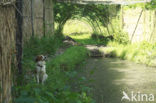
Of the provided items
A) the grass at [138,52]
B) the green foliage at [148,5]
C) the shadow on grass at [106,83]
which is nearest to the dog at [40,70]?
the shadow on grass at [106,83]

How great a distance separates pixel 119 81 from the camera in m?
8.75

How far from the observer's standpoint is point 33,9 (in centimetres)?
1072

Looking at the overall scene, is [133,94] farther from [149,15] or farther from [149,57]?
[149,15]

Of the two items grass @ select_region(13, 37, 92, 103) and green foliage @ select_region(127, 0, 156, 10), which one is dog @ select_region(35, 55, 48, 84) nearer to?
grass @ select_region(13, 37, 92, 103)

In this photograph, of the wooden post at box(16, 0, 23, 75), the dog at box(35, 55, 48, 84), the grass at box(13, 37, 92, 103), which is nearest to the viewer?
the grass at box(13, 37, 92, 103)

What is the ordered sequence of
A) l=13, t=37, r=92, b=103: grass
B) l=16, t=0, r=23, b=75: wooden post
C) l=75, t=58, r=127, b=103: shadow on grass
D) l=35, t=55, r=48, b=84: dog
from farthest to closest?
l=75, t=58, r=127, b=103: shadow on grass, l=35, t=55, r=48, b=84: dog, l=16, t=0, r=23, b=75: wooden post, l=13, t=37, r=92, b=103: grass

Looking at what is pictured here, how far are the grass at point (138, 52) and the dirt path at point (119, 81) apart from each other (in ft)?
1.44

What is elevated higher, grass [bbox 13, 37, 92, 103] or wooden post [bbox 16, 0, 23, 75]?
wooden post [bbox 16, 0, 23, 75]

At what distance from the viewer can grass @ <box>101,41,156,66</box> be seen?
1222cm

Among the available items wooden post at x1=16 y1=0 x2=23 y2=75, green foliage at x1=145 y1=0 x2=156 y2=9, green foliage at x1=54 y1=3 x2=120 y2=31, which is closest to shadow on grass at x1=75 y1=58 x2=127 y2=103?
wooden post at x1=16 y1=0 x2=23 y2=75

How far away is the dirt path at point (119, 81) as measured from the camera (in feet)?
22.7

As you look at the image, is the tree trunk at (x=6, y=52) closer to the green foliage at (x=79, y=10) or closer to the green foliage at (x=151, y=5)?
the green foliage at (x=151, y=5)

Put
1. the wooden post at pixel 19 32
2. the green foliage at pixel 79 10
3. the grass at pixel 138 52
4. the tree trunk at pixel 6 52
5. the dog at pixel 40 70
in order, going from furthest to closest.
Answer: the green foliage at pixel 79 10
the grass at pixel 138 52
the dog at pixel 40 70
the wooden post at pixel 19 32
the tree trunk at pixel 6 52

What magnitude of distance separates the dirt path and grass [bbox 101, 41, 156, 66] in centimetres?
44
